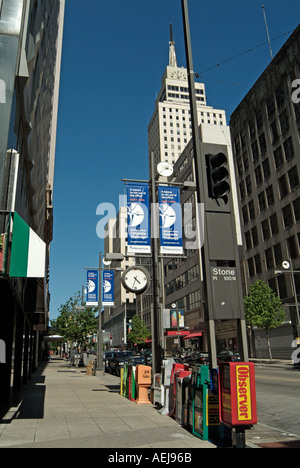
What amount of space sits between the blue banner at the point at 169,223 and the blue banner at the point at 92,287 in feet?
56.5

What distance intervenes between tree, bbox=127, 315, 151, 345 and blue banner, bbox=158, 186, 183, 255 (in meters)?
83.5

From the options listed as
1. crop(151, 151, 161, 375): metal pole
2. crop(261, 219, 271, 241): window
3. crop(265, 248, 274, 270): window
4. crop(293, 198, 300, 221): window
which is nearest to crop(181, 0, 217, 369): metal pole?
crop(151, 151, 161, 375): metal pole

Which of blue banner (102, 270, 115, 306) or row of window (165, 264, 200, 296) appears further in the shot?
row of window (165, 264, 200, 296)

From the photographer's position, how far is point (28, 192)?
51.8 ft

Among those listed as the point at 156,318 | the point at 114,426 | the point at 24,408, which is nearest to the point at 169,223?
the point at 156,318

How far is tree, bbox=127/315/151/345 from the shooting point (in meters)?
94.6

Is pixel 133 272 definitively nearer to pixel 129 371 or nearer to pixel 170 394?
pixel 129 371

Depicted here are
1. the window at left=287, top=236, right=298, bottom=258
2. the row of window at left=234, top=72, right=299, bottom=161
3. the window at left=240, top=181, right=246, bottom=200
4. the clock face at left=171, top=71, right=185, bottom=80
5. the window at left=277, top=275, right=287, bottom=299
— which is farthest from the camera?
the clock face at left=171, top=71, right=185, bottom=80

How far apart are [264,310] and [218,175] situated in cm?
3749

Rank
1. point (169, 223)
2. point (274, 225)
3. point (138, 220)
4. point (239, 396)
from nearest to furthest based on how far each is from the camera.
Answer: point (239, 396), point (138, 220), point (169, 223), point (274, 225)

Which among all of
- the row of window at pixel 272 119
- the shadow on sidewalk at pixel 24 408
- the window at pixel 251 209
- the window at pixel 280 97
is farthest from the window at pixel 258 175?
the shadow on sidewalk at pixel 24 408

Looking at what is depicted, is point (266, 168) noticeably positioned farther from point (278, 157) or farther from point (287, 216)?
point (287, 216)

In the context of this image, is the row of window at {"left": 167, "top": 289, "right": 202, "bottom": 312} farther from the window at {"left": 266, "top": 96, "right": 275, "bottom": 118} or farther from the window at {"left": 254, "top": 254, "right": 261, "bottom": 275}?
the window at {"left": 266, "top": 96, "right": 275, "bottom": 118}

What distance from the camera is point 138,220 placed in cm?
1471
